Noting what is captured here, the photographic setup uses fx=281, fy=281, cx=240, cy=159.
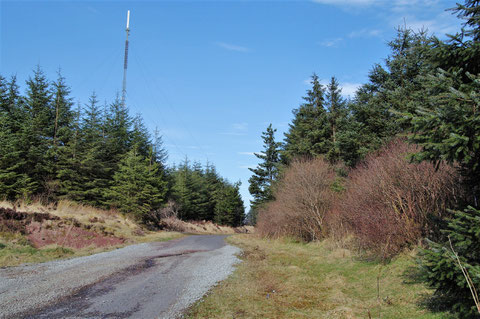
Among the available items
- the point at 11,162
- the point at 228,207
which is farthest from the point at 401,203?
the point at 228,207

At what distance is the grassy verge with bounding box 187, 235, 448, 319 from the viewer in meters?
5.79

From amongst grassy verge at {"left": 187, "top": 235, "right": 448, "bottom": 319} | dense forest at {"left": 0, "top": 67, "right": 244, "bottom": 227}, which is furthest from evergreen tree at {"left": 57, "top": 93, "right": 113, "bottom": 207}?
grassy verge at {"left": 187, "top": 235, "right": 448, "bottom": 319}

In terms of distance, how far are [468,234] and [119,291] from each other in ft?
24.7

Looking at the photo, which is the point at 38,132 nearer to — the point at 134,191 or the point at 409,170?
the point at 134,191

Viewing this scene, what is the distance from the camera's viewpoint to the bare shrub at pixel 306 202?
61.2ft

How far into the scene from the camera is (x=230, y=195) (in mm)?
60438

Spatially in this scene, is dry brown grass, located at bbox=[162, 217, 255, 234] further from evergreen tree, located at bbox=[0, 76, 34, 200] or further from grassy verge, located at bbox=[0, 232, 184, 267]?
grassy verge, located at bbox=[0, 232, 184, 267]

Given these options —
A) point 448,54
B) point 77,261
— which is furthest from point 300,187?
point 448,54

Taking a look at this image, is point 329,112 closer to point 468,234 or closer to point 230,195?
point 468,234

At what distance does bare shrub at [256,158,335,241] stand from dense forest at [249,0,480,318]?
7 centimetres

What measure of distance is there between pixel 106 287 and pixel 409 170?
10311 mm

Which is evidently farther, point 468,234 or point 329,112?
point 329,112

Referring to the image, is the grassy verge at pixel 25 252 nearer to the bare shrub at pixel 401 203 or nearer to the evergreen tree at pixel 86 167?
the bare shrub at pixel 401 203

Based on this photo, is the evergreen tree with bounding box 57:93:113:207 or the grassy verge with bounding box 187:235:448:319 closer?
the grassy verge with bounding box 187:235:448:319
